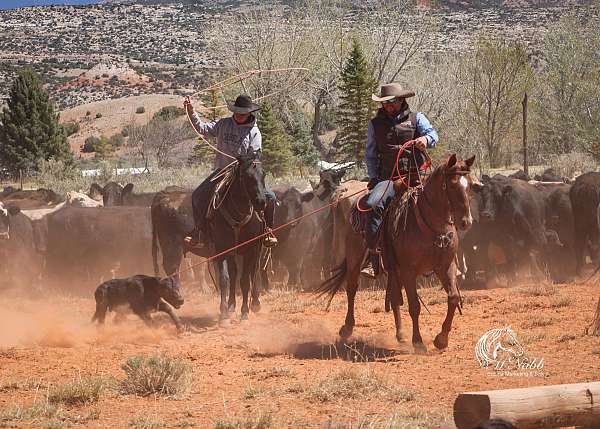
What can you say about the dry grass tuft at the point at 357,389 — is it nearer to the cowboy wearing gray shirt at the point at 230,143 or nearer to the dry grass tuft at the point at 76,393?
the dry grass tuft at the point at 76,393

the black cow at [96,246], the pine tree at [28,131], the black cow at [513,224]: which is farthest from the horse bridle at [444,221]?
the pine tree at [28,131]

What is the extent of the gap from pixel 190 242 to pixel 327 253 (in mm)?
4547

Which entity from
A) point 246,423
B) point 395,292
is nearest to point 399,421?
point 246,423

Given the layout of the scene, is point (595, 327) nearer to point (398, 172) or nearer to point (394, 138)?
point (398, 172)

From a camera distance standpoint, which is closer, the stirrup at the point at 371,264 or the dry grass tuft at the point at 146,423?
the dry grass tuft at the point at 146,423

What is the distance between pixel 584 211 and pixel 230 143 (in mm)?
7194

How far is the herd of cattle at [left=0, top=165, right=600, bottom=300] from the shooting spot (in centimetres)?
1636

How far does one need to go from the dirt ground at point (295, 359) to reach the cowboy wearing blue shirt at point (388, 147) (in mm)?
1433

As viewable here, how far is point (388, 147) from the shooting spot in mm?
10414

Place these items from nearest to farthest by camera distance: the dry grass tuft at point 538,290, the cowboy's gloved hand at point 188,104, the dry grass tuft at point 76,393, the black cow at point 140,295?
the dry grass tuft at point 76,393 → the black cow at point 140,295 → the cowboy's gloved hand at point 188,104 → the dry grass tuft at point 538,290

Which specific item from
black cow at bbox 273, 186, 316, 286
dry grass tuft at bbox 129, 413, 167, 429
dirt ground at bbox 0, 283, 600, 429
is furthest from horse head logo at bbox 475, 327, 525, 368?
black cow at bbox 273, 186, 316, 286

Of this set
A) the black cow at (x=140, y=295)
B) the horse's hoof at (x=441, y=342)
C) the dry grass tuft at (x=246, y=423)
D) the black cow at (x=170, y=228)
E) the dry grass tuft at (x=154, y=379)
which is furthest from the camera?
the black cow at (x=170, y=228)

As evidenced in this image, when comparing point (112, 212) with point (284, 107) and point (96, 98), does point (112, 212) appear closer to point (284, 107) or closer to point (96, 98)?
point (284, 107)

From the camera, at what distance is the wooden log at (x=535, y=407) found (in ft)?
17.5
